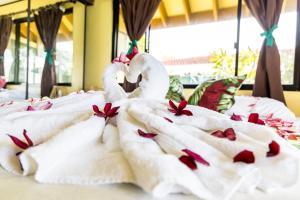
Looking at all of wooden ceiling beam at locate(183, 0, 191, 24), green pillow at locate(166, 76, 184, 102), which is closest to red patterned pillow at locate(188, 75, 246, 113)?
green pillow at locate(166, 76, 184, 102)

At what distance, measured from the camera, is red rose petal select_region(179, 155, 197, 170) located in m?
0.42

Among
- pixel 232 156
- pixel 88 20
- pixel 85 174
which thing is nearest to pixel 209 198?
pixel 232 156

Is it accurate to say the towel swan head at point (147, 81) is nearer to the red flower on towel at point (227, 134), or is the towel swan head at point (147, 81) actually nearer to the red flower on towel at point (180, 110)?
the red flower on towel at point (180, 110)

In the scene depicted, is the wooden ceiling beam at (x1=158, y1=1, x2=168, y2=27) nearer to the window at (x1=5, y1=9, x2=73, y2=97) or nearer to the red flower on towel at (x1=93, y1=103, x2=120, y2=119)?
the window at (x1=5, y1=9, x2=73, y2=97)

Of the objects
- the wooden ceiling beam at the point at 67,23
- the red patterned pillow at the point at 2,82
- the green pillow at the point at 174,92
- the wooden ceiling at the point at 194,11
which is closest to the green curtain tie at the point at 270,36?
the wooden ceiling at the point at 194,11

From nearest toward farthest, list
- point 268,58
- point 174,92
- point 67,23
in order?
point 174,92 → point 268,58 → point 67,23

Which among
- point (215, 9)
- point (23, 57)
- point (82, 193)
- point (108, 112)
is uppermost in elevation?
point (215, 9)

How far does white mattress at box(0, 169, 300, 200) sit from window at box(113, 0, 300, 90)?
2.07m

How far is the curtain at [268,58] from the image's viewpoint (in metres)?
2.05

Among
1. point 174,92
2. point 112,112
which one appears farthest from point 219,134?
point 174,92

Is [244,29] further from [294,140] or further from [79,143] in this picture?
[79,143]

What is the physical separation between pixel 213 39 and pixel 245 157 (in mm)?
2238

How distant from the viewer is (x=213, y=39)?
2.47 metres

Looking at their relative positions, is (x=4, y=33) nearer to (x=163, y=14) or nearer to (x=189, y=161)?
(x=163, y=14)
